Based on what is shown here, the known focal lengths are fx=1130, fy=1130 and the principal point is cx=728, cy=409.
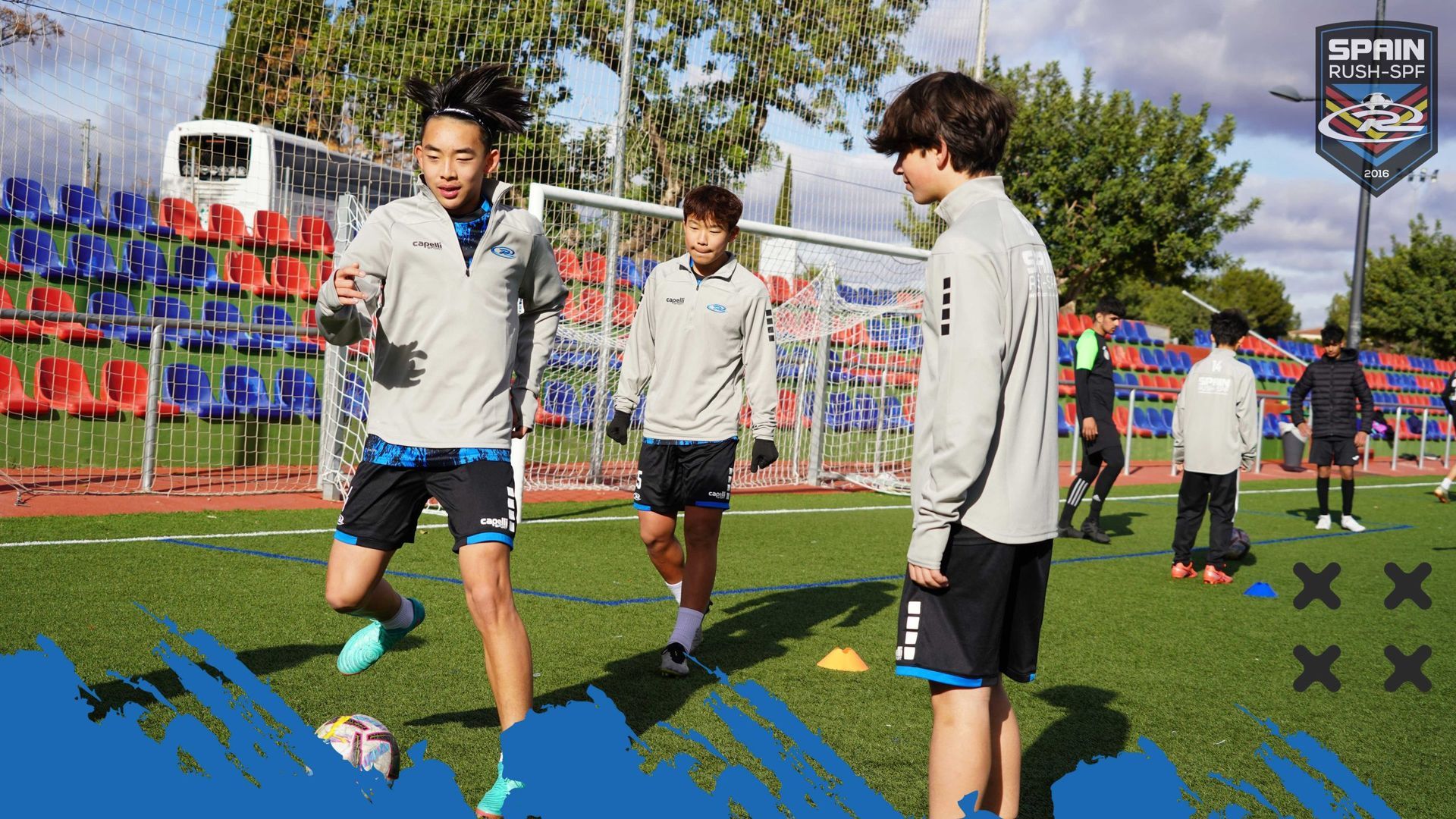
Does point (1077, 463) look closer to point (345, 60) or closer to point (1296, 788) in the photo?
point (345, 60)

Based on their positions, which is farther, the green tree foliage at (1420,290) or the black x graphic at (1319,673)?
the green tree foliage at (1420,290)

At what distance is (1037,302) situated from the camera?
254 centimetres

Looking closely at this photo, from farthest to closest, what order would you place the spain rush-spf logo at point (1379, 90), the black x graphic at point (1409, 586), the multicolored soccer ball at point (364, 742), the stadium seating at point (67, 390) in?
1. the spain rush-spf logo at point (1379, 90)
2. the stadium seating at point (67, 390)
3. the black x graphic at point (1409, 586)
4. the multicolored soccer ball at point (364, 742)

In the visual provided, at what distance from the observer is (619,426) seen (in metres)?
5.24

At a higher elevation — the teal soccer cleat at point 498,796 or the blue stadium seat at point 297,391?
the blue stadium seat at point 297,391

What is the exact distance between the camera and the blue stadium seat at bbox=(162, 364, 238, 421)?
438 inches

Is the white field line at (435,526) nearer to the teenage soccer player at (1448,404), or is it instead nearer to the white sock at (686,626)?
the teenage soccer player at (1448,404)

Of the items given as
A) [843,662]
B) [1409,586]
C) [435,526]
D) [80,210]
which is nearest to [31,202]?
[80,210]

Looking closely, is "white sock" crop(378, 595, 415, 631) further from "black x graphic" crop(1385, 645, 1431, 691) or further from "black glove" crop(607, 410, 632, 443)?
"black x graphic" crop(1385, 645, 1431, 691)

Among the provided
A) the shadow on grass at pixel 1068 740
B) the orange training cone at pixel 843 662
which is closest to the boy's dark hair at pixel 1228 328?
the shadow on grass at pixel 1068 740

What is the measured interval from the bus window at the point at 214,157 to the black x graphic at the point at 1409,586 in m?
13.5

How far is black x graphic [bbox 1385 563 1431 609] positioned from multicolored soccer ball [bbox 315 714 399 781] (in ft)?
14.9

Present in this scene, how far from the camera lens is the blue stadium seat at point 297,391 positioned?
11.8m

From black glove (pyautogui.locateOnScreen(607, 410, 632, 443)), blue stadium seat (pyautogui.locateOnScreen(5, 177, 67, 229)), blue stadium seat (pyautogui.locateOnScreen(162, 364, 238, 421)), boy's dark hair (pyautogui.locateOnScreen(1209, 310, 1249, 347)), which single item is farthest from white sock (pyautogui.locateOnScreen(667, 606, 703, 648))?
blue stadium seat (pyautogui.locateOnScreen(5, 177, 67, 229))
